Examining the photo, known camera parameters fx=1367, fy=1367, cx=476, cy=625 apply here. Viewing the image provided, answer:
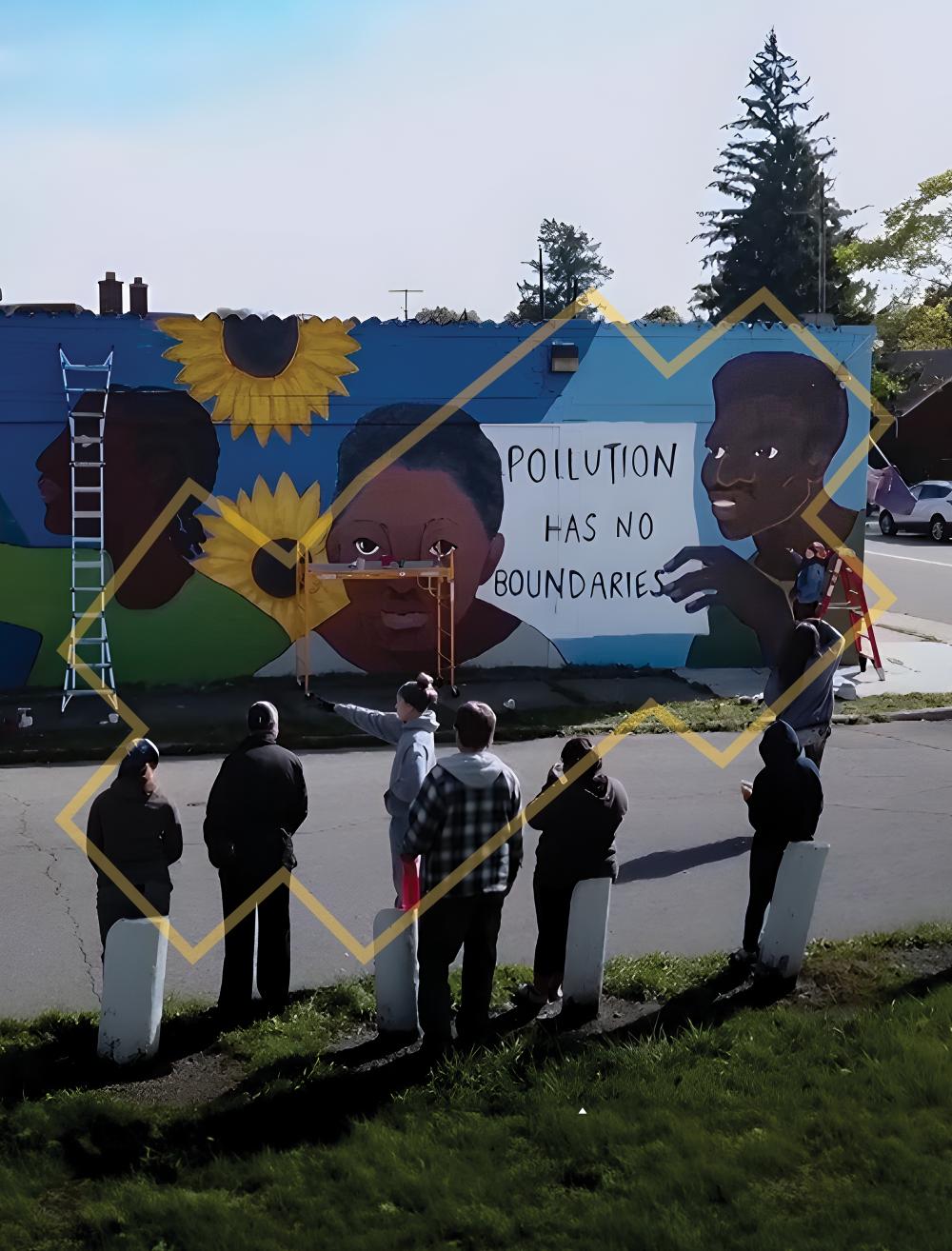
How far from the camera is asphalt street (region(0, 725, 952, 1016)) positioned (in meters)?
7.81

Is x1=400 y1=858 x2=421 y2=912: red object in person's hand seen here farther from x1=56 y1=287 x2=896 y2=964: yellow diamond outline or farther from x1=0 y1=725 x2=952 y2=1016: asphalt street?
x1=56 y1=287 x2=896 y2=964: yellow diamond outline

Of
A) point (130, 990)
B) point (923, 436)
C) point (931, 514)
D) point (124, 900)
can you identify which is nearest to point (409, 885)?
point (124, 900)

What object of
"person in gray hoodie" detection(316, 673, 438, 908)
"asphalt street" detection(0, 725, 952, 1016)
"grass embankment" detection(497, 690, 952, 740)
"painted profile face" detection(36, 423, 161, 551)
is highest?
"painted profile face" detection(36, 423, 161, 551)

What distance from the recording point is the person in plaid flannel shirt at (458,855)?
20.4 ft

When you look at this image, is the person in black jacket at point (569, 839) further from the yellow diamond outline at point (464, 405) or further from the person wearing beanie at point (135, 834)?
the yellow diamond outline at point (464, 405)

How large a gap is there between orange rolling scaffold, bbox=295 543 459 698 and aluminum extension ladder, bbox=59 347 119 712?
87.0 inches

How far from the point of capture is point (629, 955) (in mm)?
7656

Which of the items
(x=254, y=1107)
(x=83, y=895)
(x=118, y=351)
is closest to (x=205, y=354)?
(x=118, y=351)

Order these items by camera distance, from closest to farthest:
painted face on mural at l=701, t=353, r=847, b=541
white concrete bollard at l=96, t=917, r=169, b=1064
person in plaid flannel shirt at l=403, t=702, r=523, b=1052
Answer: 1. white concrete bollard at l=96, t=917, r=169, b=1064
2. person in plaid flannel shirt at l=403, t=702, r=523, b=1052
3. painted face on mural at l=701, t=353, r=847, b=541

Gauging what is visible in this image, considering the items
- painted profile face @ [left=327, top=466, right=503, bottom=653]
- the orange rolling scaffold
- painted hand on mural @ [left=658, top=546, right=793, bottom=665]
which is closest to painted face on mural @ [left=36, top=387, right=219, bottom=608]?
the orange rolling scaffold

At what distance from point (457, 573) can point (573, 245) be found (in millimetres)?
79878

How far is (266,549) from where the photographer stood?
1606 centimetres

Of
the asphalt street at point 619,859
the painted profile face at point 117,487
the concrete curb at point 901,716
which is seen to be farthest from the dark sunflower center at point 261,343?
the concrete curb at point 901,716

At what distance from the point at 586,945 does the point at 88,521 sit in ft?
34.5
